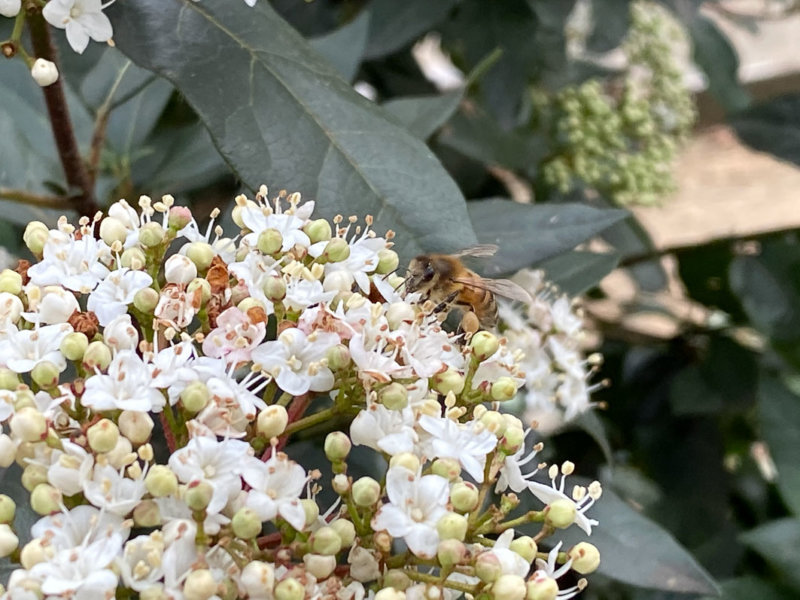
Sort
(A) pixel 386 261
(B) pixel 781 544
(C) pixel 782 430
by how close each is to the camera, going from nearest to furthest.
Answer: (A) pixel 386 261 < (B) pixel 781 544 < (C) pixel 782 430

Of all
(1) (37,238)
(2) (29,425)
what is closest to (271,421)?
(2) (29,425)

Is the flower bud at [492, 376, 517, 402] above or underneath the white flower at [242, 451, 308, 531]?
underneath

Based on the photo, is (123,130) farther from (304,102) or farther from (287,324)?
(287,324)

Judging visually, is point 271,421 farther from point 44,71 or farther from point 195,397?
point 44,71

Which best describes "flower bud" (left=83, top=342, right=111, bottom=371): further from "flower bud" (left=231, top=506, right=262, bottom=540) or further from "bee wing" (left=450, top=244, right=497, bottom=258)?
"bee wing" (left=450, top=244, right=497, bottom=258)

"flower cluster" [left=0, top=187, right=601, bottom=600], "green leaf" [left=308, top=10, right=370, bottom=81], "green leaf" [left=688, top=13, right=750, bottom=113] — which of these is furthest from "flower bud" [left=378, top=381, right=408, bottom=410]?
"green leaf" [left=688, top=13, right=750, bottom=113]

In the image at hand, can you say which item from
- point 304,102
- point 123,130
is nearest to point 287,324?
point 304,102
